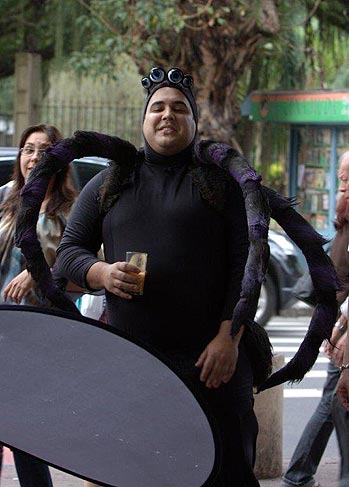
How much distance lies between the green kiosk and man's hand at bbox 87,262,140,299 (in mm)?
15594

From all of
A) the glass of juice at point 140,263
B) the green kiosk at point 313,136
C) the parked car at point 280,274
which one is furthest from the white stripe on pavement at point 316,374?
the green kiosk at point 313,136

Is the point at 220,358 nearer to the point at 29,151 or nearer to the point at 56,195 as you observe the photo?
the point at 56,195

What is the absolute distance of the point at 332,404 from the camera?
201 inches

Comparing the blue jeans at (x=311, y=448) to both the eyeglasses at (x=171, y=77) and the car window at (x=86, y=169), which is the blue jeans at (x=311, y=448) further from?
the car window at (x=86, y=169)

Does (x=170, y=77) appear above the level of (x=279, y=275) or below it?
above

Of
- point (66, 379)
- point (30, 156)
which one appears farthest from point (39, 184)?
point (30, 156)

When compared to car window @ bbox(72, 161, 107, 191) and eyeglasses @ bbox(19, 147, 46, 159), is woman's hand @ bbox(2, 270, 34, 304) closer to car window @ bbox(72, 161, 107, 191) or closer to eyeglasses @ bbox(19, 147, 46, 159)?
eyeglasses @ bbox(19, 147, 46, 159)

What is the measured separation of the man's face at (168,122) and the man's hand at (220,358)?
24.3 inches

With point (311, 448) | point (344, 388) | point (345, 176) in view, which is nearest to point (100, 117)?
point (311, 448)

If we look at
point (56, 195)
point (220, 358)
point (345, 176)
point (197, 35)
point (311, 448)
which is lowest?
point (311, 448)

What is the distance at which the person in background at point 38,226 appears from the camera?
4766 mm

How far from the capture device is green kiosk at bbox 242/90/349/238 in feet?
63.0

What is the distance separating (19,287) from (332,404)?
1.50 meters

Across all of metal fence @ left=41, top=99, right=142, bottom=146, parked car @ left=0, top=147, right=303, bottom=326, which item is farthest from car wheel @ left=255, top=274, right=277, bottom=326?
metal fence @ left=41, top=99, right=142, bottom=146
